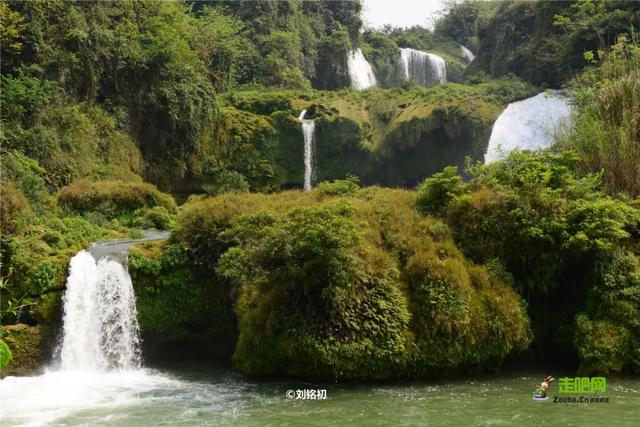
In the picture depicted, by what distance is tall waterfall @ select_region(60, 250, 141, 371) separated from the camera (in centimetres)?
1200

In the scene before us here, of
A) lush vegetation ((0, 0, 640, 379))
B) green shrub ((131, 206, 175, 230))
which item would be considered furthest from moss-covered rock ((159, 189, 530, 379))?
green shrub ((131, 206, 175, 230))

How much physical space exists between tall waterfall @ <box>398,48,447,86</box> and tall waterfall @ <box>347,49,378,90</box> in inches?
109

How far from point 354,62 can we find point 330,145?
17.5 meters

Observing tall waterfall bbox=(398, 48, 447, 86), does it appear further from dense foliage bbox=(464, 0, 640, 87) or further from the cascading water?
the cascading water

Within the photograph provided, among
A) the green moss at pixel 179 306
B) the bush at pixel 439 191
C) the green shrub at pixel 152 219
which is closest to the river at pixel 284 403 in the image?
the green moss at pixel 179 306

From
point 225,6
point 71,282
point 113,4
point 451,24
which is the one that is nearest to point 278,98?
point 113,4

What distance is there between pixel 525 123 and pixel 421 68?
890 inches

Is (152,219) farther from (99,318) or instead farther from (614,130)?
(614,130)

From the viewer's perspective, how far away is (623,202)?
40.0 ft

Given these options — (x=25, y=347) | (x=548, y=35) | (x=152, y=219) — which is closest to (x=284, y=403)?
(x=25, y=347)

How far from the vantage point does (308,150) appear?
27812mm

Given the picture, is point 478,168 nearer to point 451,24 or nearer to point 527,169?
point 527,169

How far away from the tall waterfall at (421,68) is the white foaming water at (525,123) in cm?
1906

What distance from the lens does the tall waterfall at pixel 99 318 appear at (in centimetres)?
1200
